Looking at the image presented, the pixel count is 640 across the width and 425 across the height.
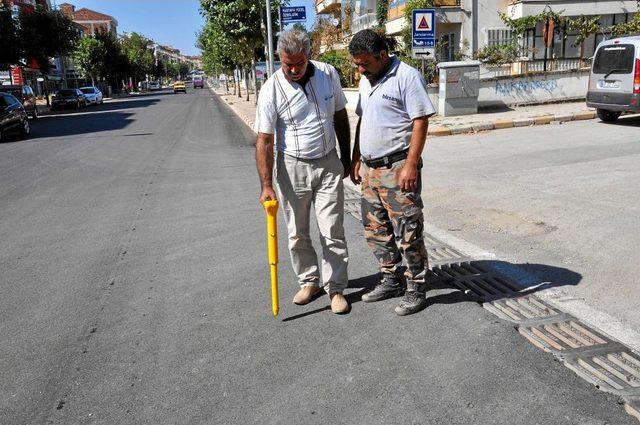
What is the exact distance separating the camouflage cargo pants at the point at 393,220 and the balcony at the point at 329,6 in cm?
3850

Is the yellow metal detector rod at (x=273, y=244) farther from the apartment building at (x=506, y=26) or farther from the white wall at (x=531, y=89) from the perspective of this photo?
the apartment building at (x=506, y=26)

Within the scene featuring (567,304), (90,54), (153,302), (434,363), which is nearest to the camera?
(434,363)

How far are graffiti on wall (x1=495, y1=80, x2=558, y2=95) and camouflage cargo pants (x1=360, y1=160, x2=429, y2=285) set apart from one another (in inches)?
593

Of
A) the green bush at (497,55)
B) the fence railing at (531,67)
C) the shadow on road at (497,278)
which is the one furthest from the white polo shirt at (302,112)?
the green bush at (497,55)

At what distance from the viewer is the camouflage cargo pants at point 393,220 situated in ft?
12.4

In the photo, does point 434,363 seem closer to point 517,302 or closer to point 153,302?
point 517,302

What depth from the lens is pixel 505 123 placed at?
14461 mm

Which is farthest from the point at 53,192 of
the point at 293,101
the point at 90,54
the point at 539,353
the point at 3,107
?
the point at 90,54

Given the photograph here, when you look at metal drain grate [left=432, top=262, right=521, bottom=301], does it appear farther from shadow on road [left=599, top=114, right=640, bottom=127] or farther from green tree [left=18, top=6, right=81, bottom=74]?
green tree [left=18, top=6, right=81, bottom=74]

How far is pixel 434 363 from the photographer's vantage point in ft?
10.7

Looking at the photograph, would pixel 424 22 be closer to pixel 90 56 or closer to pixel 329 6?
pixel 329 6

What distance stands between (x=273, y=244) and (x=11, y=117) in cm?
1805

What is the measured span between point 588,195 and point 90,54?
6587 cm

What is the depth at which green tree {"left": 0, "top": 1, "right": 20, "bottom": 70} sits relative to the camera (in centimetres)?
3391
